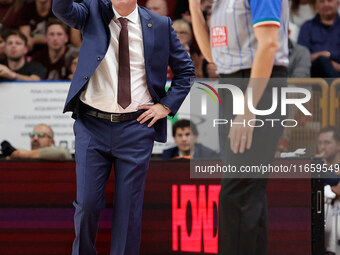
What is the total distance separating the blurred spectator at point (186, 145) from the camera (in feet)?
14.9

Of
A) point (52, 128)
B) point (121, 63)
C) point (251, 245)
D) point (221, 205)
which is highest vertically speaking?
point (121, 63)

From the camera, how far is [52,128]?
5.69m

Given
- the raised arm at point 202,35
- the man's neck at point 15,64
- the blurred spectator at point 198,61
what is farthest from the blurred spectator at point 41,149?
the blurred spectator at point 198,61

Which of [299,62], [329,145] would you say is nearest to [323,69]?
[299,62]

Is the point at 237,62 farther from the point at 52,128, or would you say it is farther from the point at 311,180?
the point at 52,128

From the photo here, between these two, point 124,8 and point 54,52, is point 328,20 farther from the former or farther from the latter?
point 124,8

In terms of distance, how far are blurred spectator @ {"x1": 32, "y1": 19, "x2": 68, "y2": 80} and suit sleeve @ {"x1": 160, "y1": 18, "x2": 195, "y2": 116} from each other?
2.74 meters

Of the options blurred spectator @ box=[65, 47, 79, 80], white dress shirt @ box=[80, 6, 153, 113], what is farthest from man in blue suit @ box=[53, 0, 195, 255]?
blurred spectator @ box=[65, 47, 79, 80]

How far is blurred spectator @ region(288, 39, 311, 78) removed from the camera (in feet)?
18.0

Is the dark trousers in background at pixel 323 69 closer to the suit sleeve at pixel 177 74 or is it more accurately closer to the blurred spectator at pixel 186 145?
the blurred spectator at pixel 186 145

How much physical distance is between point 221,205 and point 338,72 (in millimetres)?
2896

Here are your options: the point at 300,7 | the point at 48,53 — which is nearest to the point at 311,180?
the point at 300,7

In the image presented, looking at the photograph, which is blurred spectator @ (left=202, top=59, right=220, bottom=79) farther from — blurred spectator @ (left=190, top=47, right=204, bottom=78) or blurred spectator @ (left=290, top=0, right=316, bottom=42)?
blurred spectator @ (left=290, top=0, right=316, bottom=42)

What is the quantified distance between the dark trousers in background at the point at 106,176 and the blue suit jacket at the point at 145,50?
205 millimetres
